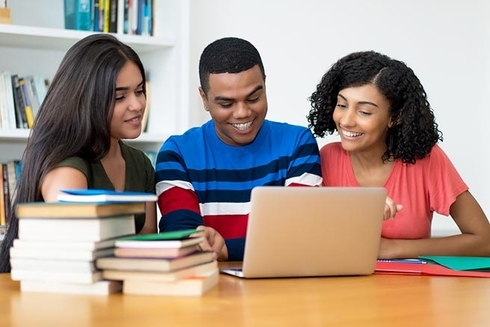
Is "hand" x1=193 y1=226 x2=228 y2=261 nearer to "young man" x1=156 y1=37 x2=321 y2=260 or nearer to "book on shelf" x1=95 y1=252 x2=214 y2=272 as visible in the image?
"young man" x1=156 y1=37 x2=321 y2=260

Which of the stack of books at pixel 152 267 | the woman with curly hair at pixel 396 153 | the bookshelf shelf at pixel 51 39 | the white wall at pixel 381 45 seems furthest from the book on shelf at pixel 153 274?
the white wall at pixel 381 45

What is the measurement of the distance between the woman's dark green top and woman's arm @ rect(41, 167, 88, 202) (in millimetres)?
17

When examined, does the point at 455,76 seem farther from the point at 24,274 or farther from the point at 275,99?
the point at 24,274

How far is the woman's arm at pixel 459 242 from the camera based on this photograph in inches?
81.5

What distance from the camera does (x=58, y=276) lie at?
1.46m

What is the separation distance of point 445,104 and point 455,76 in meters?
0.15

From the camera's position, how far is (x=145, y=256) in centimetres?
145

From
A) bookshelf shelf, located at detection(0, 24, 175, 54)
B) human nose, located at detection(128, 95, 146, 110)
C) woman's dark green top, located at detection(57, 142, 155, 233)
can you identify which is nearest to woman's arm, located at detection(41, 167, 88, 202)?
woman's dark green top, located at detection(57, 142, 155, 233)

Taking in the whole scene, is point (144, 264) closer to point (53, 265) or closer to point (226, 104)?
point (53, 265)

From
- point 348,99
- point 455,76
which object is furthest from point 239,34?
point 348,99

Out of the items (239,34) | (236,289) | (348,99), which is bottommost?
(236,289)

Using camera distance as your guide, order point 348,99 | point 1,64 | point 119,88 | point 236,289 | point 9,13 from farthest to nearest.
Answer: point 1,64
point 9,13
point 348,99
point 119,88
point 236,289

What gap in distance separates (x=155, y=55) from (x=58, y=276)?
2.18m

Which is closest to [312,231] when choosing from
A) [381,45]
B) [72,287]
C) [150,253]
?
[150,253]
